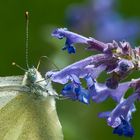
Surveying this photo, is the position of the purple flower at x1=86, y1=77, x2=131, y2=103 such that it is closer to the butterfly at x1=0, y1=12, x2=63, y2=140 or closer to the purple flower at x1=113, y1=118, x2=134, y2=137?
the purple flower at x1=113, y1=118, x2=134, y2=137

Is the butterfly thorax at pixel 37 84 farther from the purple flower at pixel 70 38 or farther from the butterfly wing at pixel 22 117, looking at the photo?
the purple flower at pixel 70 38

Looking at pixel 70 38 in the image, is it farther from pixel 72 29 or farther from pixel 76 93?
pixel 72 29

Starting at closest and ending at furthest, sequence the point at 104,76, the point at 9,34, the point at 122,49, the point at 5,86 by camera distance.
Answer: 1. the point at 122,49
2. the point at 5,86
3. the point at 104,76
4. the point at 9,34

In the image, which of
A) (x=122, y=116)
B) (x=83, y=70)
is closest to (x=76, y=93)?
(x=83, y=70)

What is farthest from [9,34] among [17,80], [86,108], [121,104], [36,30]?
[121,104]

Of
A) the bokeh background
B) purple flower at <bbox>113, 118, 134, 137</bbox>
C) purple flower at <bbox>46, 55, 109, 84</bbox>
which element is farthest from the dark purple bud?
the bokeh background

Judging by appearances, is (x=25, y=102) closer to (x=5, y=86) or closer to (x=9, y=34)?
(x=5, y=86)

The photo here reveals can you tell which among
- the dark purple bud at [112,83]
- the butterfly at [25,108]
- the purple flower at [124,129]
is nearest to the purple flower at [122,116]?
the purple flower at [124,129]
